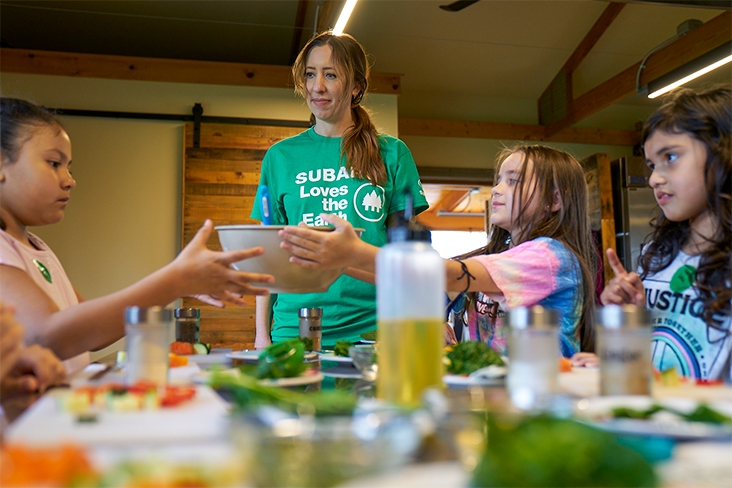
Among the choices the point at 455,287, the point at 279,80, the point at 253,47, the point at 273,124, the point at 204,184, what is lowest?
the point at 455,287

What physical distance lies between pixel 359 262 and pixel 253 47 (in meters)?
5.19

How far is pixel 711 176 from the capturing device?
1372 mm

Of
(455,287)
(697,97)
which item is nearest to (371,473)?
(455,287)

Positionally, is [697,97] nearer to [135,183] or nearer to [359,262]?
[359,262]

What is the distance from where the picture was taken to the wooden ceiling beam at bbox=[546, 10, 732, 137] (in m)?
5.05

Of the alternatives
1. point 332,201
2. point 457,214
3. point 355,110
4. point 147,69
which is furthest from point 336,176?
point 457,214

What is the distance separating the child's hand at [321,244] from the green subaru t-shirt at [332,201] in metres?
0.73

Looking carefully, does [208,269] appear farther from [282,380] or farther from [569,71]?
[569,71]

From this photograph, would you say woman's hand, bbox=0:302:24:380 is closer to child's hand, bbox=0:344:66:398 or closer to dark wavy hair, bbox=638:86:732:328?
child's hand, bbox=0:344:66:398

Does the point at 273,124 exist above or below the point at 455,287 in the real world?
above

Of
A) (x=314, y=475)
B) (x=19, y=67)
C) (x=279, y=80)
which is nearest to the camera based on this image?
(x=314, y=475)

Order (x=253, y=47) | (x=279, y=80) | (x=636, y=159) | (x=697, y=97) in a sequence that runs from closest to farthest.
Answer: (x=697, y=97) < (x=279, y=80) < (x=253, y=47) < (x=636, y=159)

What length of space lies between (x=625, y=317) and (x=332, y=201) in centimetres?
133

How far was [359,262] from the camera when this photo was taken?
1245mm
